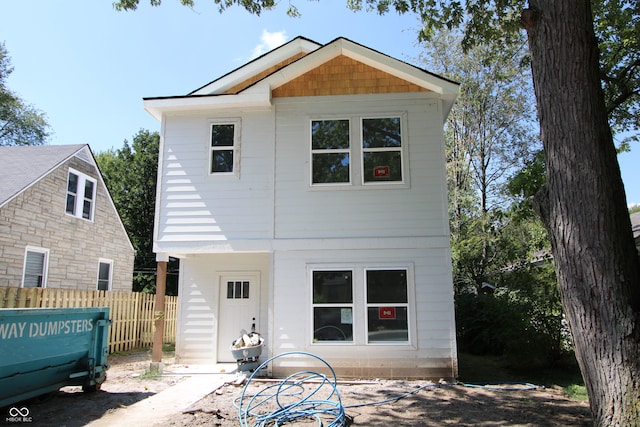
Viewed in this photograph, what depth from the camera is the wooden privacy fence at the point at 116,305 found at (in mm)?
9816

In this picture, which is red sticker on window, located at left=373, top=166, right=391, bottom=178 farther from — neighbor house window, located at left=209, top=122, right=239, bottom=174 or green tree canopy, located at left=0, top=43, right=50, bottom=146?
green tree canopy, located at left=0, top=43, right=50, bottom=146

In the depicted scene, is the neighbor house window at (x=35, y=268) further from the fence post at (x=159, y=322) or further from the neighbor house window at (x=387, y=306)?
the neighbor house window at (x=387, y=306)

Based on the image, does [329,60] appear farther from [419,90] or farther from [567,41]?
[567,41]

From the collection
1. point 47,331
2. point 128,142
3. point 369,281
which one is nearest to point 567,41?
point 369,281

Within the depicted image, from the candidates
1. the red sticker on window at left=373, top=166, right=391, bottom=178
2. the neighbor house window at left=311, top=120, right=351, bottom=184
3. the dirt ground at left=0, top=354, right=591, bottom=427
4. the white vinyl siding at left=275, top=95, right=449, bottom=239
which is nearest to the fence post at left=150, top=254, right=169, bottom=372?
the dirt ground at left=0, top=354, right=591, bottom=427

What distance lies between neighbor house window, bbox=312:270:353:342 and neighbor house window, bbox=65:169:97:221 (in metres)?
11.1

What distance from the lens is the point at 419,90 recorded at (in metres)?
9.73

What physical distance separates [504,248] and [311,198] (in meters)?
8.65

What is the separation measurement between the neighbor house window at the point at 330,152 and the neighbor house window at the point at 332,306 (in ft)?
7.08

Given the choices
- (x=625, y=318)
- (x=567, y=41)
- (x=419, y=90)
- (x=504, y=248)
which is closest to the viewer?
(x=625, y=318)

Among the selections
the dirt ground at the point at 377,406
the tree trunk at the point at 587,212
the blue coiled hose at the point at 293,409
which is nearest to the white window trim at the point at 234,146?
the dirt ground at the point at 377,406

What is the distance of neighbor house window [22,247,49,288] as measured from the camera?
43.8 ft

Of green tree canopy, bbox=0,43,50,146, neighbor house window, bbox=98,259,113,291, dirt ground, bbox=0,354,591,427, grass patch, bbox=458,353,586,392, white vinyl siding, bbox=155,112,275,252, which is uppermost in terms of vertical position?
green tree canopy, bbox=0,43,50,146

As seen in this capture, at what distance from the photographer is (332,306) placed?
360 inches
